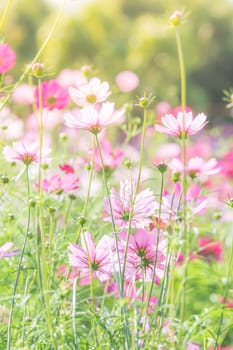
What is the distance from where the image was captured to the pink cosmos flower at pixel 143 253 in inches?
37.8

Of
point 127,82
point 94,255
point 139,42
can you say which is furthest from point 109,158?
point 139,42

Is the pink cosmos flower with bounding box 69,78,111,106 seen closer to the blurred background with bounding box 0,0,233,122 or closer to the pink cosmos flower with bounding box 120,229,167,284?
the pink cosmos flower with bounding box 120,229,167,284

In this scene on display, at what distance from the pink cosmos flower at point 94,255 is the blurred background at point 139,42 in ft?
19.3

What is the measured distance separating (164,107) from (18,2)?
1111cm

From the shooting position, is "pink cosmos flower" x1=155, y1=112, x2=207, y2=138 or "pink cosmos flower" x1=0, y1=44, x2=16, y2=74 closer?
"pink cosmos flower" x1=155, y1=112, x2=207, y2=138

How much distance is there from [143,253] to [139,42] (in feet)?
31.8

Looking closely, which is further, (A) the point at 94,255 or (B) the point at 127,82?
(B) the point at 127,82

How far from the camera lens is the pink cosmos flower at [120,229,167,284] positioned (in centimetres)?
96

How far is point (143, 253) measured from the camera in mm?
973

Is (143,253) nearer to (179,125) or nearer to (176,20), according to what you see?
(179,125)

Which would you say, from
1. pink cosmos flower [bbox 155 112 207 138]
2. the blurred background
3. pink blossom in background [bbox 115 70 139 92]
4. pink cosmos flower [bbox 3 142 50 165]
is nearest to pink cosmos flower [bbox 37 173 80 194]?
pink cosmos flower [bbox 3 142 50 165]

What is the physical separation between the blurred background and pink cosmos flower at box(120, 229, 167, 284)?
5.85 meters

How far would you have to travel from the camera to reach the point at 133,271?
0.97m

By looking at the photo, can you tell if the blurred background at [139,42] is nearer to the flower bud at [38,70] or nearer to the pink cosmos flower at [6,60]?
the pink cosmos flower at [6,60]
